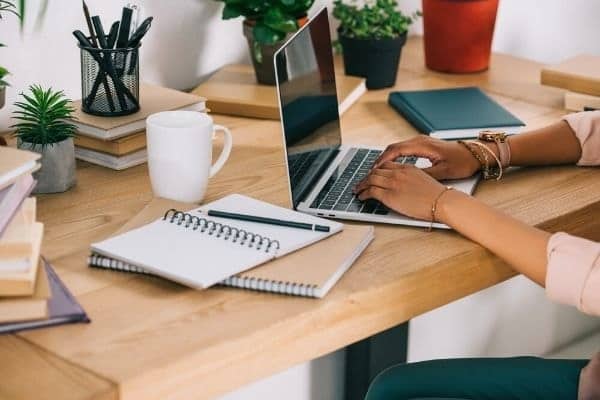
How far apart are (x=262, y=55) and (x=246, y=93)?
0.07m

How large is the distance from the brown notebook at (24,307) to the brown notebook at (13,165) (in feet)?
0.45

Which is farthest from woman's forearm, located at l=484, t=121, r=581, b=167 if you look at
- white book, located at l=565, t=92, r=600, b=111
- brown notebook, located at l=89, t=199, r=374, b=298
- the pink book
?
the pink book

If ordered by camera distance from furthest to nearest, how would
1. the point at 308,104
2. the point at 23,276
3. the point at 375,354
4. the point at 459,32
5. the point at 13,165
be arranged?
the point at 459,32
the point at 375,354
the point at 308,104
the point at 13,165
the point at 23,276

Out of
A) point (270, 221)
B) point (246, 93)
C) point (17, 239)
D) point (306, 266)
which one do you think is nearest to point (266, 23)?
point (246, 93)

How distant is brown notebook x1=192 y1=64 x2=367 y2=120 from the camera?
1732 millimetres

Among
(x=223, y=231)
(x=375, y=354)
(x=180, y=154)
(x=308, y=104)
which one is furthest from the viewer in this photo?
(x=375, y=354)

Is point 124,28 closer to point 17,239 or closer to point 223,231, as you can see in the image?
point 223,231

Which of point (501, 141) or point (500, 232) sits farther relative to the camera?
point (501, 141)

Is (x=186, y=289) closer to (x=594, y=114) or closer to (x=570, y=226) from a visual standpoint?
(x=570, y=226)

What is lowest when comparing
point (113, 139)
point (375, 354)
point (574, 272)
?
point (375, 354)

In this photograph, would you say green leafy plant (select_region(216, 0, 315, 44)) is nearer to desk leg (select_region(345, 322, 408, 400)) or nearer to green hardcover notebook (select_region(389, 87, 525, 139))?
green hardcover notebook (select_region(389, 87, 525, 139))

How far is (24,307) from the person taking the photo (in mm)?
1027

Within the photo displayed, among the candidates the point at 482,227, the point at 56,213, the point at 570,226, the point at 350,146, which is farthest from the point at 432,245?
the point at 56,213

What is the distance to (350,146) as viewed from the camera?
5.18ft
